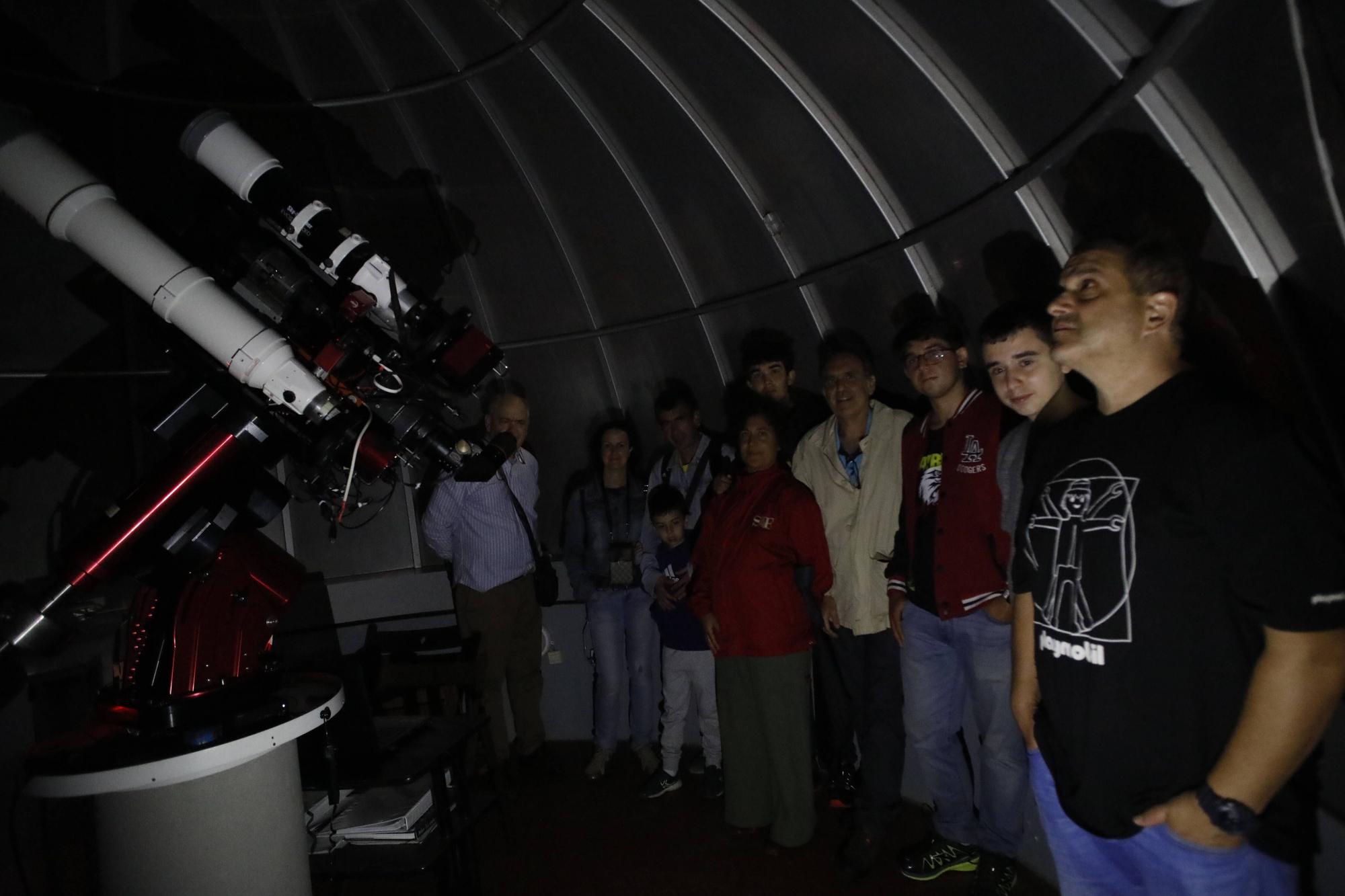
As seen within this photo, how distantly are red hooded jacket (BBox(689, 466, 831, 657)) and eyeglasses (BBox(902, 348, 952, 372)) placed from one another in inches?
32.3

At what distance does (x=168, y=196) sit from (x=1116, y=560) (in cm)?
602

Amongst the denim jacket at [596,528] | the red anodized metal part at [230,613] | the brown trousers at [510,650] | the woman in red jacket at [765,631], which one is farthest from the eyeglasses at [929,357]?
the brown trousers at [510,650]

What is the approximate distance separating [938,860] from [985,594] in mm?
1375

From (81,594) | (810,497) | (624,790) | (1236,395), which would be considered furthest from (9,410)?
(1236,395)

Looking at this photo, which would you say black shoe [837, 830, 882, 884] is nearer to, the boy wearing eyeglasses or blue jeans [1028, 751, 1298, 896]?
the boy wearing eyeglasses

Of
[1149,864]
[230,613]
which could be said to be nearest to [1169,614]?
[1149,864]

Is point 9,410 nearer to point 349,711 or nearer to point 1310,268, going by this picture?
point 349,711

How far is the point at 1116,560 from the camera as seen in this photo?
1744 mm

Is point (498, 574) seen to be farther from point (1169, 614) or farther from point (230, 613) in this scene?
point (1169, 614)

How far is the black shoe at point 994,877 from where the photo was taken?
3326mm

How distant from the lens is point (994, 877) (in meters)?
3.33

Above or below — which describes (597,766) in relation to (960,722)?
below

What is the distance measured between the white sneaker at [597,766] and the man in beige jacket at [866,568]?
1.84 meters

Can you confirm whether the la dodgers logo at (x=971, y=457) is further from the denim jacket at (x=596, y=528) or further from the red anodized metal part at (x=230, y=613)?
the red anodized metal part at (x=230, y=613)
